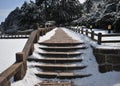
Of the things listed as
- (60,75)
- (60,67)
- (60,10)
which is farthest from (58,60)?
(60,10)

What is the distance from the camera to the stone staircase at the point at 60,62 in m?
8.76

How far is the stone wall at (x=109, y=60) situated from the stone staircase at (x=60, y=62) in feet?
2.49

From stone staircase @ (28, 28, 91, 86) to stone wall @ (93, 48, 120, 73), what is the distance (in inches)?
29.9

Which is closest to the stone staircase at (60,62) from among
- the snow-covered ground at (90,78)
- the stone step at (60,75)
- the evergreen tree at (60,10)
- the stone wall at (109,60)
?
the stone step at (60,75)

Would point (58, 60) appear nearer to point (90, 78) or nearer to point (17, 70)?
point (90, 78)

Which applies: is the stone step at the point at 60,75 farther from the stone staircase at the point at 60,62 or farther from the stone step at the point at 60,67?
the stone step at the point at 60,67

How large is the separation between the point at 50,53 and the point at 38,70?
1394 mm

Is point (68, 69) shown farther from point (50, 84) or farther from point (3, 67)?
point (3, 67)

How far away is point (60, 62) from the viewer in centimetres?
977

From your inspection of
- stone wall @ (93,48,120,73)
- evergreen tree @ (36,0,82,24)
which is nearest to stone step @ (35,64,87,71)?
stone wall @ (93,48,120,73)

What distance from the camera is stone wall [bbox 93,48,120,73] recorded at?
8.77 meters

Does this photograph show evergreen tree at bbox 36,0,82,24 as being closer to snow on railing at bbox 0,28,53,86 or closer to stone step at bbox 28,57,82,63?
stone step at bbox 28,57,82,63

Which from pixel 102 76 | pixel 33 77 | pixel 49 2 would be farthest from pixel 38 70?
pixel 49 2

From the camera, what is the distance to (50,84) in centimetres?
807
